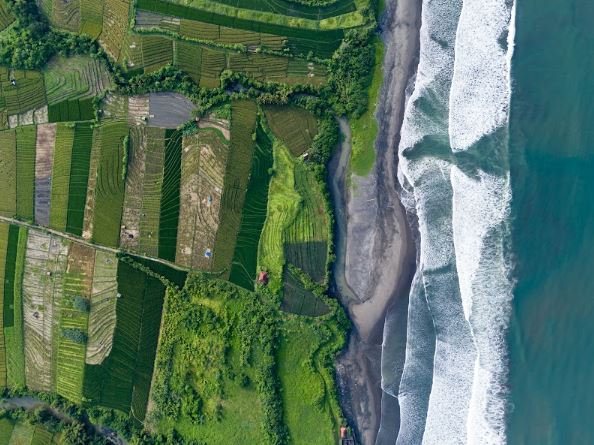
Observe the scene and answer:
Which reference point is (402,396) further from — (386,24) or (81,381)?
(386,24)

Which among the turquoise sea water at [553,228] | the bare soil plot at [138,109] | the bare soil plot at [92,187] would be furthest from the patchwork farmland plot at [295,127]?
the turquoise sea water at [553,228]

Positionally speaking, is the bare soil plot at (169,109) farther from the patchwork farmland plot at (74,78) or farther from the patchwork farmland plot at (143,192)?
the patchwork farmland plot at (74,78)

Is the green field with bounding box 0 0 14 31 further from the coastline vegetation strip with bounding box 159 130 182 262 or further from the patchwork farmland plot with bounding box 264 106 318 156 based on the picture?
the patchwork farmland plot with bounding box 264 106 318 156

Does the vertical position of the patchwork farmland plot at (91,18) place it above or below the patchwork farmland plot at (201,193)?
above

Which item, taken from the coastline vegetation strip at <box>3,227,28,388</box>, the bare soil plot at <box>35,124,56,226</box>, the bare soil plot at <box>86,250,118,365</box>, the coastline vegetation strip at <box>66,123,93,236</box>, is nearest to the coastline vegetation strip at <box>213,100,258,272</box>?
the bare soil plot at <box>86,250,118,365</box>

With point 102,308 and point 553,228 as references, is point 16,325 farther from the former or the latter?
point 553,228

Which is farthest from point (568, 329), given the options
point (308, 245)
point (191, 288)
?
point (191, 288)

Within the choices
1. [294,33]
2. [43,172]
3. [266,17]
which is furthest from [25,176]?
[294,33]
